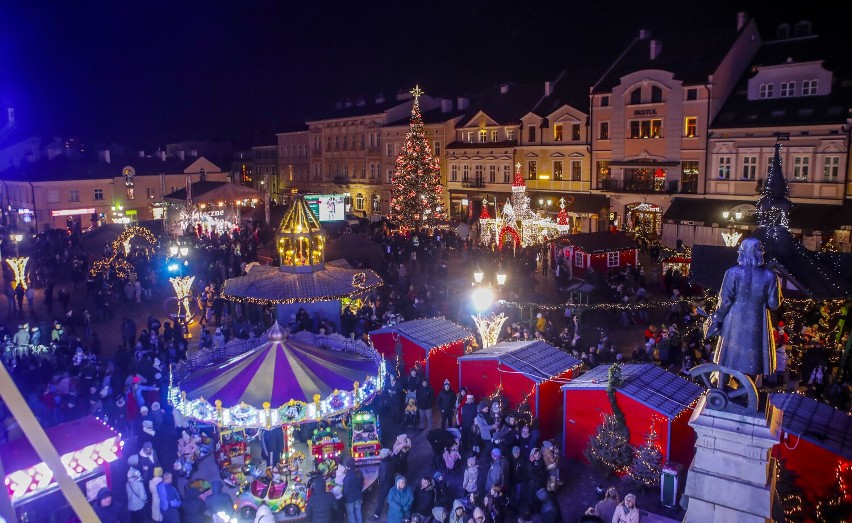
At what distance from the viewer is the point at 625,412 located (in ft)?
38.9

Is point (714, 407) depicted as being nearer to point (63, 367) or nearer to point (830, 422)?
point (830, 422)

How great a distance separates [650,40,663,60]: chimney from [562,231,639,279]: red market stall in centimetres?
1412

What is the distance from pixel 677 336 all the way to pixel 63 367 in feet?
48.7

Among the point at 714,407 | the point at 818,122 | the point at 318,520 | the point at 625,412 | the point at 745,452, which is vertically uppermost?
the point at 818,122

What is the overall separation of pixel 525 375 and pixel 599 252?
13.6 m

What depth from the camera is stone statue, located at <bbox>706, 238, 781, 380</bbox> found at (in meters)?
6.53

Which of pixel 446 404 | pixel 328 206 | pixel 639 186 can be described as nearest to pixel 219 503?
pixel 446 404

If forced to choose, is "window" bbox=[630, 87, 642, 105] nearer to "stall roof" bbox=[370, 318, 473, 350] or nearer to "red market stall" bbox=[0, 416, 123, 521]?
"stall roof" bbox=[370, 318, 473, 350]

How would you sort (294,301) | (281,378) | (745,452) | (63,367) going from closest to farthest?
(745,452) < (281,378) < (63,367) < (294,301)

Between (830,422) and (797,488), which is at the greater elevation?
(830,422)

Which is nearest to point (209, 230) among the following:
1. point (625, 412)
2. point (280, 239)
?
point (280, 239)

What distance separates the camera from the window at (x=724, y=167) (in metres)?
32.2

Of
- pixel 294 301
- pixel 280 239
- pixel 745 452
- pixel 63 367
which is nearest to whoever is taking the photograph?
pixel 745 452

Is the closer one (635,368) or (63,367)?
(635,368)
